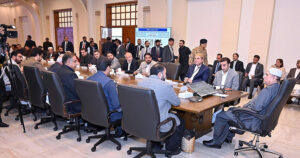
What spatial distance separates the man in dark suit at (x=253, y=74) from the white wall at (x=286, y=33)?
27.4 inches

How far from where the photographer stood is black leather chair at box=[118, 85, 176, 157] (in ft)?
7.45

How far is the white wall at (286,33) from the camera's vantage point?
6.17m

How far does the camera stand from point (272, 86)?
2693 millimetres

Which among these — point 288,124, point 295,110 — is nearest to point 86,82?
point 288,124

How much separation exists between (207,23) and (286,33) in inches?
96.6

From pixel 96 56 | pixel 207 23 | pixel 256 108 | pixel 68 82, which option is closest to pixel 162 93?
pixel 256 108

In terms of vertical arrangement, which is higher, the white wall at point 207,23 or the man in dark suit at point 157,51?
the white wall at point 207,23

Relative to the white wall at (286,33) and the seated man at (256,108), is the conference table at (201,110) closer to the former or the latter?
the seated man at (256,108)

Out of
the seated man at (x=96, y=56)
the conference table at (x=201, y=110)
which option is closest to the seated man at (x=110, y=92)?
the conference table at (x=201, y=110)

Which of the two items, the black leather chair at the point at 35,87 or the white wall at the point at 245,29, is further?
the white wall at the point at 245,29

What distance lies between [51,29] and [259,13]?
12160 millimetres

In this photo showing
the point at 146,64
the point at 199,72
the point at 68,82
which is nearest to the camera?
the point at 68,82

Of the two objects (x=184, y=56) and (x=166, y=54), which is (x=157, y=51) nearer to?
(x=166, y=54)

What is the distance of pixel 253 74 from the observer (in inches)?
Answer: 252
